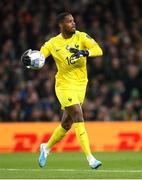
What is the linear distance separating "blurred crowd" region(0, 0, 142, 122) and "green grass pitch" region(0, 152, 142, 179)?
3.18 m

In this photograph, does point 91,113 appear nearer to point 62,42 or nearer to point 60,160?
point 60,160

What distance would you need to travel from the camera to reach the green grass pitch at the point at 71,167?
1138 cm

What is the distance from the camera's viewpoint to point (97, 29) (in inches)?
890

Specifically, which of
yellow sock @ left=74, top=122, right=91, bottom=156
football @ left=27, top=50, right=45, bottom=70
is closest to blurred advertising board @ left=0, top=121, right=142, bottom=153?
football @ left=27, top=50, right=45, bottom=70

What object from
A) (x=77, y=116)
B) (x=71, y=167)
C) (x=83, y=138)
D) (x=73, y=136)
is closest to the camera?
(x=83, y=138)

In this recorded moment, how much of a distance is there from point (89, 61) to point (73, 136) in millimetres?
Result: 3730

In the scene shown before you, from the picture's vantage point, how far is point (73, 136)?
18.9 meters

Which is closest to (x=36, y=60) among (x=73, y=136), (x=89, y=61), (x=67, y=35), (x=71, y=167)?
(x=67, y=35)

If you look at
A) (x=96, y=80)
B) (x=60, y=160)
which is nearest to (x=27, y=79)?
(x=96, y=80)

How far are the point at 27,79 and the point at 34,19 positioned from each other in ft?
7.84

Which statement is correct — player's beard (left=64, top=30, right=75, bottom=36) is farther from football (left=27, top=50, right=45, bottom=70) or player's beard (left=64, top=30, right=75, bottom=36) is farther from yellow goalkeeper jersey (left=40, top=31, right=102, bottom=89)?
football (left=27, top=50, right=45, bottom=70)

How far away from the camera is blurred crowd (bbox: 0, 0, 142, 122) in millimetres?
20641

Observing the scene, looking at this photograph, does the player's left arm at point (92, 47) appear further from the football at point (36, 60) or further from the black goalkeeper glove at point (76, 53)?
the football at point (36, 60)

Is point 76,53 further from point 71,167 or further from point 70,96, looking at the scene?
point 71,167
